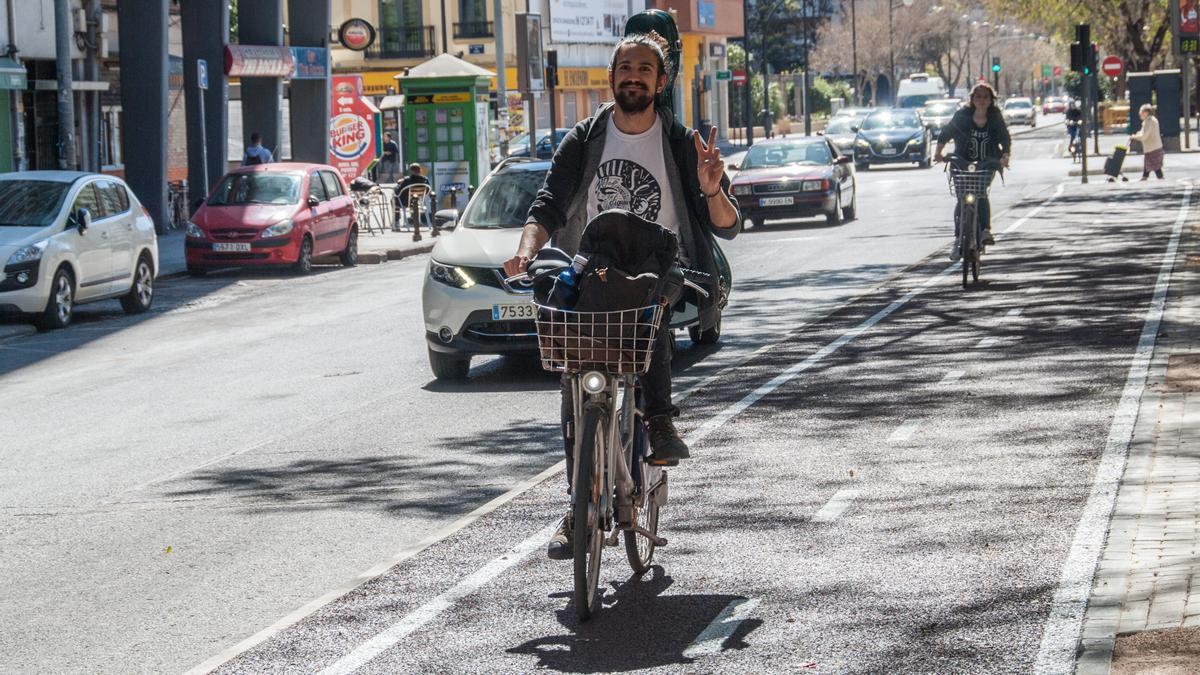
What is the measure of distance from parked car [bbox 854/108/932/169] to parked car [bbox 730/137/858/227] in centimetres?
2131

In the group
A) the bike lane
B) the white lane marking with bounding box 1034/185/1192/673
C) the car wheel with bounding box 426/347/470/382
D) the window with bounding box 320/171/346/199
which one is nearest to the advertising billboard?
the window with bounding box 320/171/346/199

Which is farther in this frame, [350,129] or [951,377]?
[350,129]

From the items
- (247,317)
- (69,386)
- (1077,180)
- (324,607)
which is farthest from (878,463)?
(1077,180)

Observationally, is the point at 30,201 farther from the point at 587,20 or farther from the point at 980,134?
the point at 587,20

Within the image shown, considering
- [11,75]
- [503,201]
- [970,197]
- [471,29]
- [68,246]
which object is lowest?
[68,246]

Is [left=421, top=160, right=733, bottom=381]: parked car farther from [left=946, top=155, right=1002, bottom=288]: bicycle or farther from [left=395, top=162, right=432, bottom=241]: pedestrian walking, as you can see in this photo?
[left=395, top=162, right=432, bottom=241]: pedestrian walking

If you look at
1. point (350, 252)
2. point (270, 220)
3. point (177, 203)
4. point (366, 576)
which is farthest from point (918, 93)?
point (366, 576)

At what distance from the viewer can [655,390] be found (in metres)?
6.45

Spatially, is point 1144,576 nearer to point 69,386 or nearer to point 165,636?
point 165,636

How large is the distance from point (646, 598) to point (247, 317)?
556 inches

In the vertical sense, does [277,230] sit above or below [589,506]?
above

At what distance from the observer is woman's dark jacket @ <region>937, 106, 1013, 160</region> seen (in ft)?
57.2

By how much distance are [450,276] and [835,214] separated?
17.7 metres

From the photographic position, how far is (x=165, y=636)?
6.22 metres
